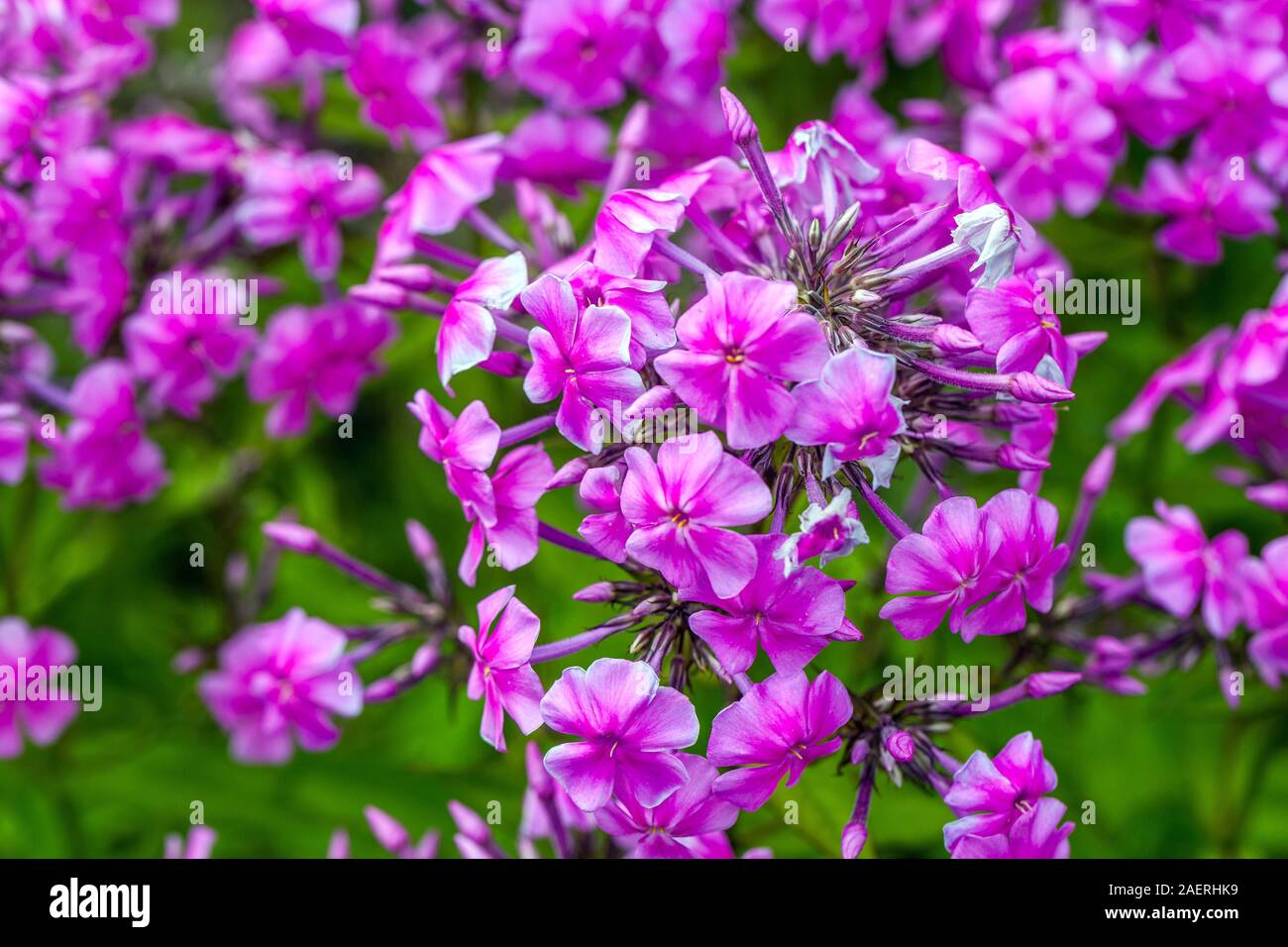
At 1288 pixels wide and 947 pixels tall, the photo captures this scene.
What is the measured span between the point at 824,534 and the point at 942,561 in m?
0.21

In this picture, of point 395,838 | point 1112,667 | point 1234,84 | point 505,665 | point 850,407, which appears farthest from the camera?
point 1234,84

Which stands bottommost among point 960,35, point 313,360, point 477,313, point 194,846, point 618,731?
point 194,846

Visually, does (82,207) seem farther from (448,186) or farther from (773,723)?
(773,723)

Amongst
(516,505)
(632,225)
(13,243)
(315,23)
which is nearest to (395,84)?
(315,23)

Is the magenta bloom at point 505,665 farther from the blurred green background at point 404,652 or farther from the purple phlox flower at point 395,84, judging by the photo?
the purple phlox flower at point 395,84

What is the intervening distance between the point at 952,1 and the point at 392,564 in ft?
6.40

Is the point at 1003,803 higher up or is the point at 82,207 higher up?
the point at 82,207

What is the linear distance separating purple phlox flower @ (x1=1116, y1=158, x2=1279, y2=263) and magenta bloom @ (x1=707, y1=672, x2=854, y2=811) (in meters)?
1.43

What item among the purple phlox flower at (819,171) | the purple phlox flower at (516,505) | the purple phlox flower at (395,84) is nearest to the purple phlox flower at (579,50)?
the purple phlox flower at (395,84)

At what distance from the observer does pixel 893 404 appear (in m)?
1.54

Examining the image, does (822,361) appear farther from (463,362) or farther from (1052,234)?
(1052,234)

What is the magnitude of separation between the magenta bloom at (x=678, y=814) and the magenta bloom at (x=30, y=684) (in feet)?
4.95

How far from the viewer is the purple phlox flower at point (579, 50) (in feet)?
7.84

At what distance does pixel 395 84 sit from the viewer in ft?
8.30
